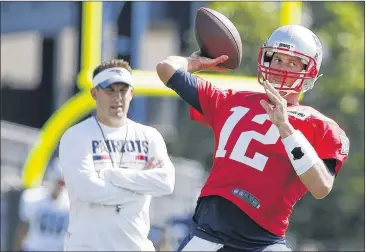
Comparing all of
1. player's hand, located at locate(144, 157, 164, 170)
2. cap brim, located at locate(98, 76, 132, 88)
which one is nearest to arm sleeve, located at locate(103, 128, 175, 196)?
player's hand, located at locate(144, 157, 164, 170)

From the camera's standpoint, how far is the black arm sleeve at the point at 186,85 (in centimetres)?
467

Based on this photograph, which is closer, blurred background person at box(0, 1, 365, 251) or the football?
the football

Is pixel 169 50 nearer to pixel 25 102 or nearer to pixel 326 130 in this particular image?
pixel 25 102

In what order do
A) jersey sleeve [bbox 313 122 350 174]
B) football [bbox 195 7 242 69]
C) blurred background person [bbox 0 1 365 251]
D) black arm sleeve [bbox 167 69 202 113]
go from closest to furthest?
jersey sleeve [bbox 313 122 350 174] → black arm sleeve [bbox 167 69 202 113] → football [bbox 195 7 242 69] → blurred background person [bbox 0 1 365 251]

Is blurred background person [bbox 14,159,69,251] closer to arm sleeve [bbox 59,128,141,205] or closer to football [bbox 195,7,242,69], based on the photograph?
arm sleeve [bbox 59,128,141,205]

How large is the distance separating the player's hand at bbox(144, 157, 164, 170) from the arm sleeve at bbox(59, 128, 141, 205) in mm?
181

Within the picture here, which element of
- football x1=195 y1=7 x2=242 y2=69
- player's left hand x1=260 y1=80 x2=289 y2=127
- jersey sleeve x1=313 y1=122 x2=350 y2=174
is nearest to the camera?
player's left hand x1=260 y1=80 x2=289 y2=127

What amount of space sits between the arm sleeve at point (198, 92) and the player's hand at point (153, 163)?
1.19 m

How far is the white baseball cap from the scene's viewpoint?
5.96 metres

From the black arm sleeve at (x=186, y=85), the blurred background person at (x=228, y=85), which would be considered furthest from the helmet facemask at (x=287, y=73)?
the blurred background person at (x=228, y=85)

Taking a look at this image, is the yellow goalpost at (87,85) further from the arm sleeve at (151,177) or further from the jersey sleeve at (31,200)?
the arm sleeve at (151,177)

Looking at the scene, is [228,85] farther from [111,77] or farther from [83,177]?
[83,177]

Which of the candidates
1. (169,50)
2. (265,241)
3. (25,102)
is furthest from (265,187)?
(169,50)

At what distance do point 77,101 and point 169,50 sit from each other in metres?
15.3
